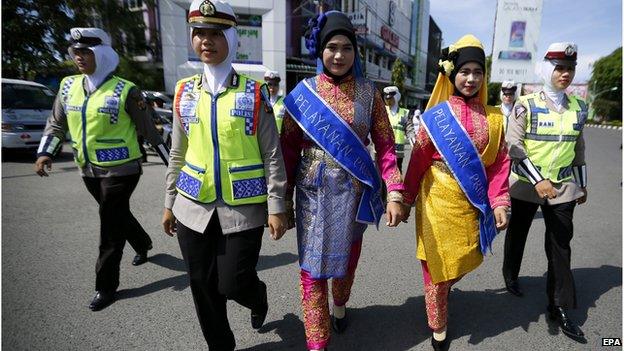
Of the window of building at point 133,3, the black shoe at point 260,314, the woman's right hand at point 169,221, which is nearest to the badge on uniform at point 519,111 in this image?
the black shoe at point 260,314

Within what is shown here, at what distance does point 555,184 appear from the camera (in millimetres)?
2533

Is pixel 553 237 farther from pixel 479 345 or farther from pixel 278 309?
pixel 278 309

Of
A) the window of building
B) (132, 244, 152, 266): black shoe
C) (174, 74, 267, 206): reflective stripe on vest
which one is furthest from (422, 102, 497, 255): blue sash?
the window of building

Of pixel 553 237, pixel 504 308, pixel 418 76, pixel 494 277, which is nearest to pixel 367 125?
pixel 553 237

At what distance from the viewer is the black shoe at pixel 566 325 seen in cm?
243

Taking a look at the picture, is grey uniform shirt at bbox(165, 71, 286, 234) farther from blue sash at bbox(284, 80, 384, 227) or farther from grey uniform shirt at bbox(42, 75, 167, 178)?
grey uniform shirt at bbox(42, 75, 167, 178)

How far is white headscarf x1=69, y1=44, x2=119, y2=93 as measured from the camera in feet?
8.70

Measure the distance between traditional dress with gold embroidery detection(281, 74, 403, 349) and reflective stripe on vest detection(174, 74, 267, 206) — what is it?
0.28m

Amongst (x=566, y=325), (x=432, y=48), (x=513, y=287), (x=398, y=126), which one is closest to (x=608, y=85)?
(x=432, y=48)

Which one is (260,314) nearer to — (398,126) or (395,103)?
(398,126)

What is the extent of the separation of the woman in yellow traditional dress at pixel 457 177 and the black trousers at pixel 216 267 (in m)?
1.05

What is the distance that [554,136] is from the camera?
8.22 ft

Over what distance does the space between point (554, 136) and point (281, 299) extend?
2.29m

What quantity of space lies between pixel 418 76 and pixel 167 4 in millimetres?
34817
